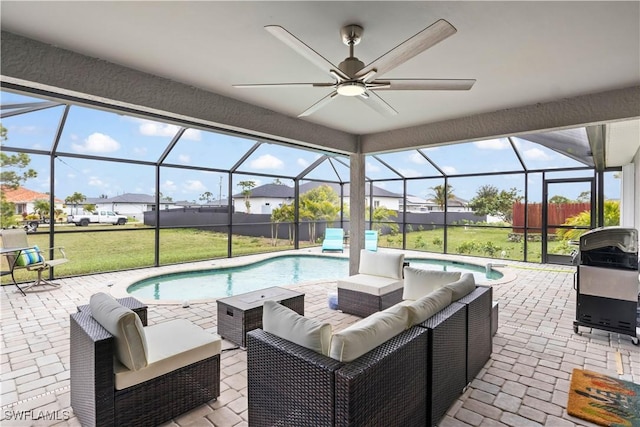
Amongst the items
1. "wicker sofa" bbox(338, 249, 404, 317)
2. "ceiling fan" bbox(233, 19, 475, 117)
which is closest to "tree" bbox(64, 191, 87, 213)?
"wicker sofa" bbox(338, 249, 404, 317)

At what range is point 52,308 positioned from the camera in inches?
184

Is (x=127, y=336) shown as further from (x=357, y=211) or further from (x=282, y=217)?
(x=282, y=217)

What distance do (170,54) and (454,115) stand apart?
4.06 metres

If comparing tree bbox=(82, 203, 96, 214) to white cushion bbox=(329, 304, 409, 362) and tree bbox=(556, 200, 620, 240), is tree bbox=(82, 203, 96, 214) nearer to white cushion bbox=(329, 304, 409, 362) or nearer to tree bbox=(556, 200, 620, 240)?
white cushion bbox=(329, 304, 409, 362)

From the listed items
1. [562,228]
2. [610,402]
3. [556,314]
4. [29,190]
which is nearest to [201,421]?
[610,402]

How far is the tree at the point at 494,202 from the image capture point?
9.90m

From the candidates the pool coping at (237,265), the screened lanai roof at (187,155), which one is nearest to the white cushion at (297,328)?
the pool coping at (237,265)

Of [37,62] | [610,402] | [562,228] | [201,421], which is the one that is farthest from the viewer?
[562,228]

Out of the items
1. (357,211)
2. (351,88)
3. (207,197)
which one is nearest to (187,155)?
(207,197)

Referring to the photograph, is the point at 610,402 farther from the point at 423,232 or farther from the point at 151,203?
the point at 151,203

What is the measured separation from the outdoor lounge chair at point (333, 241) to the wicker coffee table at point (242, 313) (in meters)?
6.60

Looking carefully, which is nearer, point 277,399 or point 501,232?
point 277,399

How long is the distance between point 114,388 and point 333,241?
8851 mm

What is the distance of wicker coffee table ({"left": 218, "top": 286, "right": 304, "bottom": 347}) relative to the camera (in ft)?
11.5
